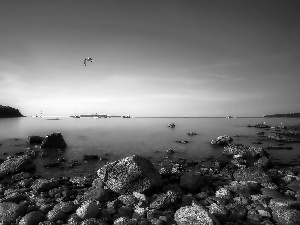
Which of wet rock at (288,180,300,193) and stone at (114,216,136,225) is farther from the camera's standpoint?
wet rock at (288,180,300,193)

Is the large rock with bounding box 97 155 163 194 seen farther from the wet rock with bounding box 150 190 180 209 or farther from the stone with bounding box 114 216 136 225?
the stone with bounding box 114 216 136 225

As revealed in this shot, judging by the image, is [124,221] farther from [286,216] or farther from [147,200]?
[286,216]

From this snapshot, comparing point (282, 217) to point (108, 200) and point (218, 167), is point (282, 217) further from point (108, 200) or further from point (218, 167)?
point (218, 167)

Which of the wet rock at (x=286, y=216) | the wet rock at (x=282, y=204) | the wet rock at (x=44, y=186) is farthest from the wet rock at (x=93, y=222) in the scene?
the wet rock at (x=282, y=204)

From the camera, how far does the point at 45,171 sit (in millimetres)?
18516

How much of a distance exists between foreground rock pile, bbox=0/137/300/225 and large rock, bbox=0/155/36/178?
0.43 m

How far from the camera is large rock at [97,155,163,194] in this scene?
1138cm

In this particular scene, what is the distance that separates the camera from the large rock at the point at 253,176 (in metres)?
13.6

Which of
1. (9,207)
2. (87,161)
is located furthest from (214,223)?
(87,161)

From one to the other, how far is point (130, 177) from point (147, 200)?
73.8 inches

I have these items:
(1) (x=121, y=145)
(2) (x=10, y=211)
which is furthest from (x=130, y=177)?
(1) (x=121, y=145)

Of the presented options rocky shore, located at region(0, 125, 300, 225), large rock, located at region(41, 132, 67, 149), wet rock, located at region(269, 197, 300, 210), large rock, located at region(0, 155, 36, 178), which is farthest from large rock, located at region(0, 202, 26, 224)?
large rock, located at region(41, 132, 67, 149)

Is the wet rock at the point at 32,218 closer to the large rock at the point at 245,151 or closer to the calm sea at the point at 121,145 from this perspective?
the calm sea at the point at 121,145

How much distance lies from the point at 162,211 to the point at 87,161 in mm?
16378
